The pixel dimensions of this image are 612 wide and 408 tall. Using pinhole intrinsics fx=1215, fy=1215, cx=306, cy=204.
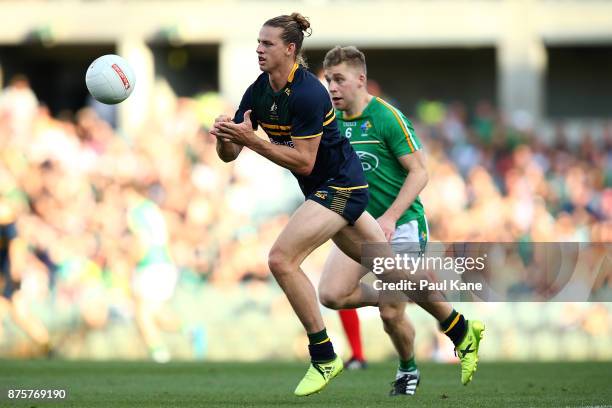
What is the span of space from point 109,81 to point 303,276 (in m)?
2.00

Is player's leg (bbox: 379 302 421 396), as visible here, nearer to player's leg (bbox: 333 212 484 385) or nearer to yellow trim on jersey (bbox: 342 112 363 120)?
player's leg (bbox: 333 212 484 385)

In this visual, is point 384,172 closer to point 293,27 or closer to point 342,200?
point 342,200

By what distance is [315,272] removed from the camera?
603 inches

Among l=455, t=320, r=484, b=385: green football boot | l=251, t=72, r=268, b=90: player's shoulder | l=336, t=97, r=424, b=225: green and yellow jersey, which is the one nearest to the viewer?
l=251, t=72, r=268, b=90: player's shoulder

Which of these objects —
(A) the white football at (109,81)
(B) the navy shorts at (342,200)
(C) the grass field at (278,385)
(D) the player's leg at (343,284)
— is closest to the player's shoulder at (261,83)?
(B) the navy shorts at (342,200)

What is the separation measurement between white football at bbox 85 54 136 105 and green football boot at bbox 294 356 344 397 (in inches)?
94.1

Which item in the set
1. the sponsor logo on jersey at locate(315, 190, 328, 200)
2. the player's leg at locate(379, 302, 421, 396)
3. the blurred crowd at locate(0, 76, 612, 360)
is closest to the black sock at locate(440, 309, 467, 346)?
the player's leg at locate(379, 302, 421, 396)

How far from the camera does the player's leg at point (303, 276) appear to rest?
7.96 m

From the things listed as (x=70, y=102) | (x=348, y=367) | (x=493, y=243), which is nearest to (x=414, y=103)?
(x=70, y=102)

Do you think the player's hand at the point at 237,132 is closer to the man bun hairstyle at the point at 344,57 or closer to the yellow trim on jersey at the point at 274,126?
the yellow trim on jersey at the point at 274,126

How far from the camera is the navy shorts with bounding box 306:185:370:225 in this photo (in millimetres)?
8133

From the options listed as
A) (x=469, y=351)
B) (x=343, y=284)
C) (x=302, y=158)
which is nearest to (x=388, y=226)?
(x=343, y=284)

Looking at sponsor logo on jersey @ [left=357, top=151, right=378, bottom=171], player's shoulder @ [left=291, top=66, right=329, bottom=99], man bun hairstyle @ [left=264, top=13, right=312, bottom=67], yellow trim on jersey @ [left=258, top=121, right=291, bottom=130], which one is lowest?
sponsor logo on jersey @ [left=357, top=151, right=378, bottom=171]

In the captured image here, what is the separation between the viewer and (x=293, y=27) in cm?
813
